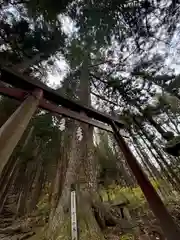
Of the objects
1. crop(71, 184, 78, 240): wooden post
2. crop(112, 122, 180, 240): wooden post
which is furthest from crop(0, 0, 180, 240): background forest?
crop(112, 122, 180, 240): wooden post

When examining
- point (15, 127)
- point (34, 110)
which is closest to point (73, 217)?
point (34, 110)

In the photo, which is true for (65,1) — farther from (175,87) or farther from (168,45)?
(175,87)

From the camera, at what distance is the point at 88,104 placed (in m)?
6.46

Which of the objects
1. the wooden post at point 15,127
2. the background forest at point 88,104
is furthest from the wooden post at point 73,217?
the wooden post at point 15,127

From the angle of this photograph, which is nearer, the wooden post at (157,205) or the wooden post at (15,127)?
the wooden post at (15,127)

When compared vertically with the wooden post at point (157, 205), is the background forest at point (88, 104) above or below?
above

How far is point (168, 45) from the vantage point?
770cm

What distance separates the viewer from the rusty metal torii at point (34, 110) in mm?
1789

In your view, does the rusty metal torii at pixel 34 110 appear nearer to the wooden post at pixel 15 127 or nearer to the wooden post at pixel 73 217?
the wooden post at pixel 15 127

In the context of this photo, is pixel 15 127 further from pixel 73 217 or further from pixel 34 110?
pixel 73 217

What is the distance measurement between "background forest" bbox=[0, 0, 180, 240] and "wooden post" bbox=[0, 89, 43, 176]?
6.50 ft

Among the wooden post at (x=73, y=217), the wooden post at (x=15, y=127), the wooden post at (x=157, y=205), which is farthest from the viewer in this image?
the wooden post at (x=73, y=217)

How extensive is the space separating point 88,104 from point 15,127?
15.3 feet

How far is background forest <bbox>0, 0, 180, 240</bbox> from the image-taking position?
5.24 m
